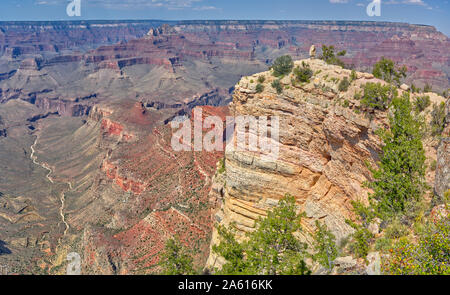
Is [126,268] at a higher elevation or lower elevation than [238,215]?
lower

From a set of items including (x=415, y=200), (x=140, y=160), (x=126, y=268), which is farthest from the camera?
(x=140, y=160)

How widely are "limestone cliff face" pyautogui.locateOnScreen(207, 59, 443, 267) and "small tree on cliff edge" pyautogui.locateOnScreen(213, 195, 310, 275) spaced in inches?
162

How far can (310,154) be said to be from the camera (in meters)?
23.8

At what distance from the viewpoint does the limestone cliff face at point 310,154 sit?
2023 centimetres

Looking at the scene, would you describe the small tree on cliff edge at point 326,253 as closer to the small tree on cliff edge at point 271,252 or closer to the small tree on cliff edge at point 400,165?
the small tree on cliff edge at point 271,252

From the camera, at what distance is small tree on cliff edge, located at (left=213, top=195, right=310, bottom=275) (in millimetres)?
16766

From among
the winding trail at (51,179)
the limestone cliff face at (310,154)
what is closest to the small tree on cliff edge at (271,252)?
the limestone cliff face at (310,154)

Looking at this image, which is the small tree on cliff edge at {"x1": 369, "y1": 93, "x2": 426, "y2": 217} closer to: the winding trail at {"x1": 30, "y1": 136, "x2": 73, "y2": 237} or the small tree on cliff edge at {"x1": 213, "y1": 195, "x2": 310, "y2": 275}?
the small tree on cliff edge at {"x1": 213, "y1": 195, "x2": 310, "y2": 275}
